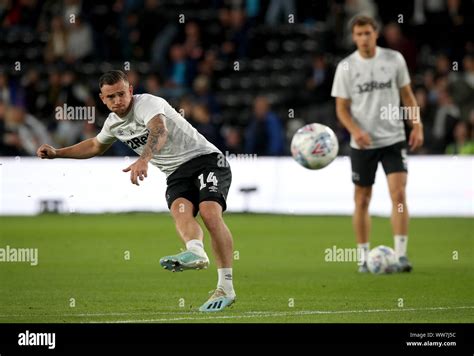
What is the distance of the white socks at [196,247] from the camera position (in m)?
9.67

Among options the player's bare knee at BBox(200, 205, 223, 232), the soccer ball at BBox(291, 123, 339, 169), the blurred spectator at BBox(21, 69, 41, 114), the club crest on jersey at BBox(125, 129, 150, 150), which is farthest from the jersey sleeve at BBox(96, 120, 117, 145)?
the blurred spectator at BBox(21, 69, 41, 114)

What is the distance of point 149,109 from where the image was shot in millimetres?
9984

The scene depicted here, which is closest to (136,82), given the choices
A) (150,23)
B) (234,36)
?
(150,23)

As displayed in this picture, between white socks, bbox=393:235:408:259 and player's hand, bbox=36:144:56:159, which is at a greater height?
player's hand, bbox=36:144:56:159

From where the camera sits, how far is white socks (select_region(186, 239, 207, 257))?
9.67 meters

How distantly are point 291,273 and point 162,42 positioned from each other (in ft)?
43.7

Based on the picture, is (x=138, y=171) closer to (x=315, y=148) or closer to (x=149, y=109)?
(x=149, y=109)

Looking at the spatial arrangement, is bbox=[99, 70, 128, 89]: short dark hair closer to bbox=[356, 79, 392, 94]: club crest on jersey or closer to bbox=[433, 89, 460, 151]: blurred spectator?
bbox=[356, 79, 392, 94]: club crest on jersey

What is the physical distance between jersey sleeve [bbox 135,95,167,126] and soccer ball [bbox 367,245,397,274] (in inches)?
145

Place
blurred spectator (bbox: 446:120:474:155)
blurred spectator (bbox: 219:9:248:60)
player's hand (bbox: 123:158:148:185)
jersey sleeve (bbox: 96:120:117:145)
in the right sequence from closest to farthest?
player's hand (bbox: 123:158:148:185) < jersey sleeve (bbox: 96:120:117:145) < blurred spectator (bbox: 446:120:474:155) < blurred spectator (bbox: 219:9:248:60)

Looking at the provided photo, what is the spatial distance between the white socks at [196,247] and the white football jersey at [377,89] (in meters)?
3.84
